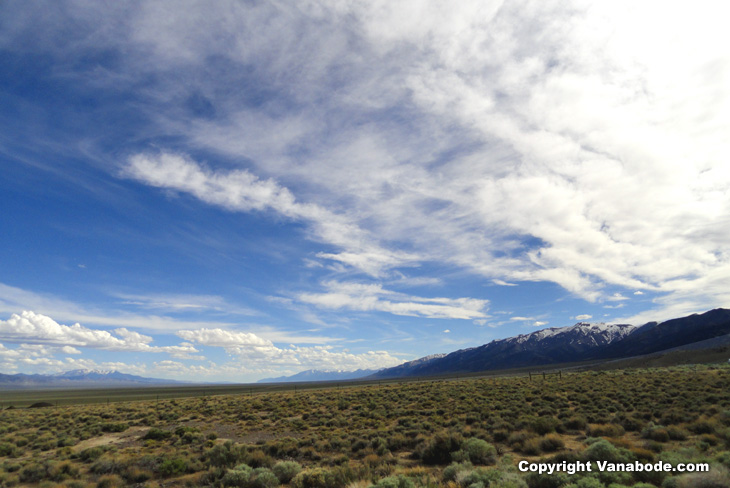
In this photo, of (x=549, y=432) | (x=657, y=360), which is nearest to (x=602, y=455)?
(x=549, y=432)

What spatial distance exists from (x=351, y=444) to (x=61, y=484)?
1193cm

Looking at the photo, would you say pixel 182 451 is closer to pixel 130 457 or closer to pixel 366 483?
pixel 130 457

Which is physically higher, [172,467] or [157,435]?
[172,467]

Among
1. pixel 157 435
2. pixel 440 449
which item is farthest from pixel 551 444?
pixel 157 435

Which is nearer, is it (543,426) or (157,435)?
(543,426)

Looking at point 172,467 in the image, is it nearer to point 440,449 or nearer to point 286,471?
point 286,471

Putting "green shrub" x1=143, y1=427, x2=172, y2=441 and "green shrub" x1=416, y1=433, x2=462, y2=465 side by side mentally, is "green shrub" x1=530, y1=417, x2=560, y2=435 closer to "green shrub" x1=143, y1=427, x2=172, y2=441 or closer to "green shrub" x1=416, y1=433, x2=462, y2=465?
"green shrub" x1=416, y1=433, x2=462, y2=465

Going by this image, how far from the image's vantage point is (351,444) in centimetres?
1745

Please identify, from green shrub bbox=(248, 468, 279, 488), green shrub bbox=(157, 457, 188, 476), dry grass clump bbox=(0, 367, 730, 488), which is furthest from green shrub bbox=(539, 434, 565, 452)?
green shrub bbox=(157, 457, 188, 476)

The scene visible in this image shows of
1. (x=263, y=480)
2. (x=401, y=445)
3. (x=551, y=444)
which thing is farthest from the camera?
(x=401, y=445)
